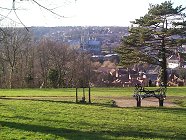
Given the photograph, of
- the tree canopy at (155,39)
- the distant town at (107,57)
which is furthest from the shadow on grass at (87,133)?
the tree canopy at (155,39)

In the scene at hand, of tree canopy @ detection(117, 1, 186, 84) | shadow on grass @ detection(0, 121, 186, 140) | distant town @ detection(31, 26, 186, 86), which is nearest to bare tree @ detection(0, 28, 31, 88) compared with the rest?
distant town @ detection(31, 26, 186, 86)

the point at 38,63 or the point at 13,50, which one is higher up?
the point at 13,50

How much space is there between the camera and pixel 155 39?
47062 millimetres

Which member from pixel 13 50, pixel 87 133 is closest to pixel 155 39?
pixel 13 50

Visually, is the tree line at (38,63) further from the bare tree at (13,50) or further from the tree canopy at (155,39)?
the tree canopy at (155,39)

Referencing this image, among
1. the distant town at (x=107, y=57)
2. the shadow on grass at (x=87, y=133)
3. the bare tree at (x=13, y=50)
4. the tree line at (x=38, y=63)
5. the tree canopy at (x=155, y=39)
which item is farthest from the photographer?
the distant town at (x=107, y=57)

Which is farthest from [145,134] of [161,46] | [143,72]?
[143,72]

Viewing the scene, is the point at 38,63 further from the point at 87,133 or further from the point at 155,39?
the point at 87,133

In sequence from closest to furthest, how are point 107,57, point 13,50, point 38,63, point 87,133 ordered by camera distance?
point 87,133 → point 13,50 → point 38,63 → point 107,57

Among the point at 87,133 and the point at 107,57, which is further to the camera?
the point at 107,57

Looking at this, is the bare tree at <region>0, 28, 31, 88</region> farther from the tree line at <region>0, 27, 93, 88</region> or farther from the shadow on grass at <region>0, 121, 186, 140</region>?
the shadow on grass at <region>0, 121, 186, 140</region>

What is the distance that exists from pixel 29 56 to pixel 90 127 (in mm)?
50956

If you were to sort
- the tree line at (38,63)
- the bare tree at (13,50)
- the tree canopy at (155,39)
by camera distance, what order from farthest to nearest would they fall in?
the bare tree at (13,50) → the tree line at (38,63) → the tree canopy at (155,39)

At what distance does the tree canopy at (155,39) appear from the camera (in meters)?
46.2
